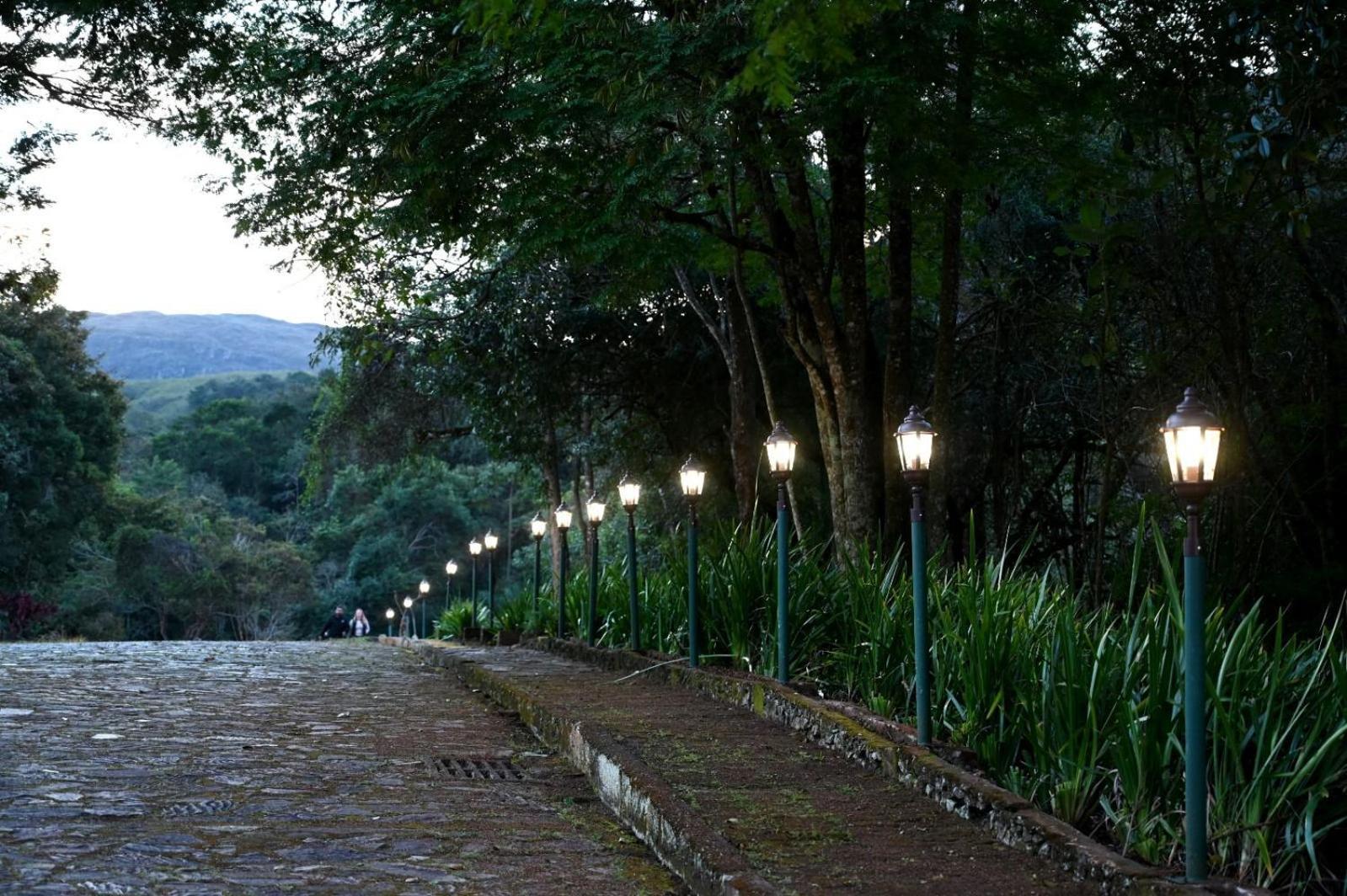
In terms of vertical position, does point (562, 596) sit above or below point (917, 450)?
below

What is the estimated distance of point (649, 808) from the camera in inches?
250

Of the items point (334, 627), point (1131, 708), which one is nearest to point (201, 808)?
point (1131, 708)

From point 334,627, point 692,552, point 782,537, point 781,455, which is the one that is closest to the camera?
point 782,537

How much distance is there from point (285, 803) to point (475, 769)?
1528mm

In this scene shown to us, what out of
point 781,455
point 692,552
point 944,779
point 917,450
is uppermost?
point 781,455

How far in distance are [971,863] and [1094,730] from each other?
0.83 meters

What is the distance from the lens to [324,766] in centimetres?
812

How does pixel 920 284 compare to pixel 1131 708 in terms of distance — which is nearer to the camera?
pixel 1131 708

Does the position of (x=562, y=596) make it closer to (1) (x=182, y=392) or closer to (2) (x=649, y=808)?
(2) (x=649, y=808)

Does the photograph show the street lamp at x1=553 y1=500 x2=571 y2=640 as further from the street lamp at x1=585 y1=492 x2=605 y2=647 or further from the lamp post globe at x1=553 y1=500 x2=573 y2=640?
the street lamp at x1=585 y1=492 x2=605 y2=647

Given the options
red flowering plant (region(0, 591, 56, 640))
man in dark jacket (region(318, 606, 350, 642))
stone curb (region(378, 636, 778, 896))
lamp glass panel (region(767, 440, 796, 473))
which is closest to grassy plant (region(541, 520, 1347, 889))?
lamp glass panel (region(767, 440, 796, 473))

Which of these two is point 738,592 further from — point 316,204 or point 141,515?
point 141,515

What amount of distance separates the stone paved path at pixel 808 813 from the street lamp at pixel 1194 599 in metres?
0.46

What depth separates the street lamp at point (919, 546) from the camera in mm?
7020
